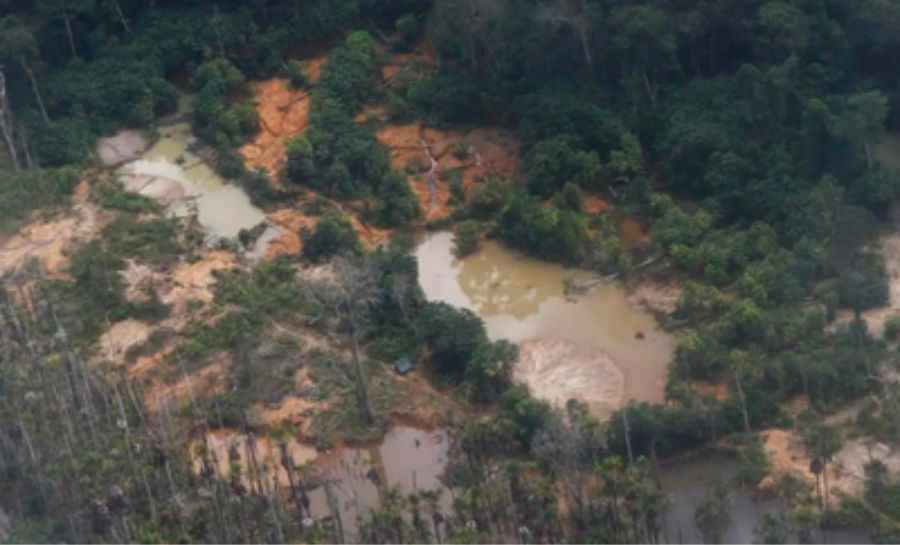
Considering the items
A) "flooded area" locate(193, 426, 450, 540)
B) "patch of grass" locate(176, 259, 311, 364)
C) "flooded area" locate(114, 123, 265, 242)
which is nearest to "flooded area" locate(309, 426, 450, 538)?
"flooded area" locate(193, 426, 450, 540)

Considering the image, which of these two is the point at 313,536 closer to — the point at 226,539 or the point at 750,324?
the point at 226,539

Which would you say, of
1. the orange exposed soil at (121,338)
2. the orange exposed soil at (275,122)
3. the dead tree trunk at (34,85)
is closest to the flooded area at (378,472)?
the orange exposed soil at (121,338)

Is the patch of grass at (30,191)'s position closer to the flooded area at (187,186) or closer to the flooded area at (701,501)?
the flooded area at (187,186)

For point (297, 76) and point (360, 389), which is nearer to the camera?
point (360, 389)

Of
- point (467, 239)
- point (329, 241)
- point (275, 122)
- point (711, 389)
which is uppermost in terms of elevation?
point (275, 122)

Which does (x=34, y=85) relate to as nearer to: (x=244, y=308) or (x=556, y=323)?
(x=244, y=308)

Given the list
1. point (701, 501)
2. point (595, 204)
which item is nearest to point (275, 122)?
point (595, 204)

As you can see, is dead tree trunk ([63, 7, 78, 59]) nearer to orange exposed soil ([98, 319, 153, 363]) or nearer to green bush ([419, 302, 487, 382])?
orange exposed soil ([98, 319, 153, 363])
